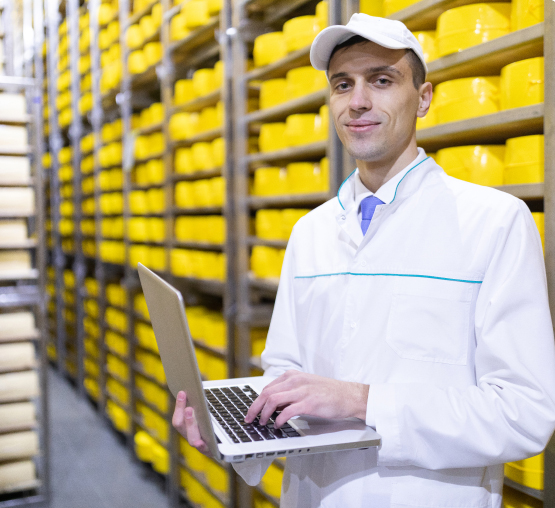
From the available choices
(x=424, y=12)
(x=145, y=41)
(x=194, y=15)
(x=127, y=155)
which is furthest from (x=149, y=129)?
(x=424, y=12)

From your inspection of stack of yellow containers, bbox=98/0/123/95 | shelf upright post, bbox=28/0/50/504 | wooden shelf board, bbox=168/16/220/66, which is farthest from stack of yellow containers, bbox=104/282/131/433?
wooden shelf board, bbox=168/16/220/66

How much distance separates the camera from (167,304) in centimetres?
100

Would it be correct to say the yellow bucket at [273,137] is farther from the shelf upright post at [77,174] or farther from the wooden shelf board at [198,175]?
the shelf upright post at [77,174]

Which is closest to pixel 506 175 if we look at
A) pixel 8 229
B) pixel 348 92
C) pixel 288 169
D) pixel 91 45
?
pixel 348 92

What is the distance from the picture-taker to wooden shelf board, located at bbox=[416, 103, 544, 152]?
1335 mm

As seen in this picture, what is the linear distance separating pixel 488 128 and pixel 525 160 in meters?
0.14

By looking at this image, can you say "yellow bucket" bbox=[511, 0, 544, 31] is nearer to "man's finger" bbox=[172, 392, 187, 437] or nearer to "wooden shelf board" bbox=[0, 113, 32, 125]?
"man's finger" bbox=[172, 392, 187, 437]

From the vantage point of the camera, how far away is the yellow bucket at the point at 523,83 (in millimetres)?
1328

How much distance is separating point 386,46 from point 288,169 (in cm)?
126

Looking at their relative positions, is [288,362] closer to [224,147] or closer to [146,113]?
[224,147]

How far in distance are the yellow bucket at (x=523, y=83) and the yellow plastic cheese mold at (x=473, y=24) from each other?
131 millimetres

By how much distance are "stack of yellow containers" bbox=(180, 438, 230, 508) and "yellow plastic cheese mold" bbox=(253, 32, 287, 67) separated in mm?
1870

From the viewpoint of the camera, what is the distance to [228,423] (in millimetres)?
1078

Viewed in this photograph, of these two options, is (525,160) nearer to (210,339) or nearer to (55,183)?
(210,339)
